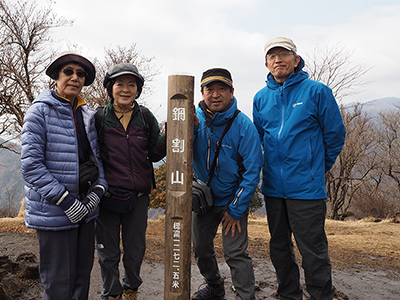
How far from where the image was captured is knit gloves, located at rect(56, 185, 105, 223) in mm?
2348

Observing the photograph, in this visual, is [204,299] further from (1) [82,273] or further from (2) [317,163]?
(2) [317,163]

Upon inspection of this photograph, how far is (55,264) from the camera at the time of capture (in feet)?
Answer: 7.89

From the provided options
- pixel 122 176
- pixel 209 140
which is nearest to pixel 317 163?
pixel 209 140

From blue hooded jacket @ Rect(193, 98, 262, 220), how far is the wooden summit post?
406 millimetres

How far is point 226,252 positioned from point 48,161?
6.22 ft

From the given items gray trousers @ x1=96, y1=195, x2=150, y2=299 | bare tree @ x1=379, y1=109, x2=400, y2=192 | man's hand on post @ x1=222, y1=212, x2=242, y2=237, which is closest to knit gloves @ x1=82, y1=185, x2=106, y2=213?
gray trousers @ x1=96, y1=195, x2=150, y2=299

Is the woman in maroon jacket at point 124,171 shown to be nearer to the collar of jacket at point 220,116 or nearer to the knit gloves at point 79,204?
the knit gloves at point 79,204

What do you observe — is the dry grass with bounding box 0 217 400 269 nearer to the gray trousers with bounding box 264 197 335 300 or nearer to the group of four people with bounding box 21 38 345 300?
the group of four people with bounding box 21 38 345 300

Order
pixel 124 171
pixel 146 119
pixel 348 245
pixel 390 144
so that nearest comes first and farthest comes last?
pixel 124 171
pixel 146 119
pixel 348 245
pixel 390 144

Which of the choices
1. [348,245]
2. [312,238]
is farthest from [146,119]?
[348,245]

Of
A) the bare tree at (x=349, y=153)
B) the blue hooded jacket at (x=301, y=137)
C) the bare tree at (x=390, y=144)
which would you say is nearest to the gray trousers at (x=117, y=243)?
the blue hooded jacket at (x=301, y=137)

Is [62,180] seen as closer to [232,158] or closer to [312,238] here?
[232,158]

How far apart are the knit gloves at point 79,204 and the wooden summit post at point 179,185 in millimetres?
645

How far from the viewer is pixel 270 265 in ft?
16.8
